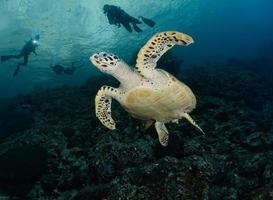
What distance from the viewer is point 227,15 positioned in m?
56.6

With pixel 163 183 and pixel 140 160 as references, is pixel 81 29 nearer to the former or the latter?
pixel 140 160

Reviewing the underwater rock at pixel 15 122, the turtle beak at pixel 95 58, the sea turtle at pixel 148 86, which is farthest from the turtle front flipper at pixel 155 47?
the underwater rock at pixel 15 122

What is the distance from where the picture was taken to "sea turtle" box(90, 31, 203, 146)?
4.52 m

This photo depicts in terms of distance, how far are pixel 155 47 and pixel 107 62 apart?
2.56 feet

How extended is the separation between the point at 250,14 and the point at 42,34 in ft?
171

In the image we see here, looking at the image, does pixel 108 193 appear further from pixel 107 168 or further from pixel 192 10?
pixel 192 10

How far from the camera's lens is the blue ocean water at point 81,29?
71.2 ft

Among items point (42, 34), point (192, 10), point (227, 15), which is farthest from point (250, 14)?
point (42, 34)

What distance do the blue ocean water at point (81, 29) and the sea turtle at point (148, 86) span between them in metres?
13.0

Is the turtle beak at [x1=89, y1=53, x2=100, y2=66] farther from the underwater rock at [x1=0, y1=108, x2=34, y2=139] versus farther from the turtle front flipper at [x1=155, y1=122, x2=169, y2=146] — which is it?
the underwater rock at [x1=0, y1=108, x2=34, y2=139]

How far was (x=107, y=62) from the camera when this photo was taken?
14.8 feet

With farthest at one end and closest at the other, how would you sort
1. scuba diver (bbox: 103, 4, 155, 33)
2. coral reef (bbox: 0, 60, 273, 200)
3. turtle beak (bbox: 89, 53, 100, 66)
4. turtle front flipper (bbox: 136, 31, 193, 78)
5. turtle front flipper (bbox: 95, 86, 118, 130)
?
1. scuba diver (bbox: 103, 4, 155, 33)
2. turtle front flipper (bbox: 95, 86, 118, 130)
3. coral reef (bbox: 0, 60, 273, 200)
4. turtle beak (bbox: 89, 53, 100, 66)
5. turtle front flipper (bbox: 136, 31, 193, 78)

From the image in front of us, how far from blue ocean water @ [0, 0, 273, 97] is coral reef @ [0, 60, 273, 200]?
10953 mm

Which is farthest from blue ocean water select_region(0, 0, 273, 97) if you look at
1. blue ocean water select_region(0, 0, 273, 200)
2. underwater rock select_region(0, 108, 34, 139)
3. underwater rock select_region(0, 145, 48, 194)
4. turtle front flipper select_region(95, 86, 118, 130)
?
turtle front flipper select_region(95, 86, 118, 130)
